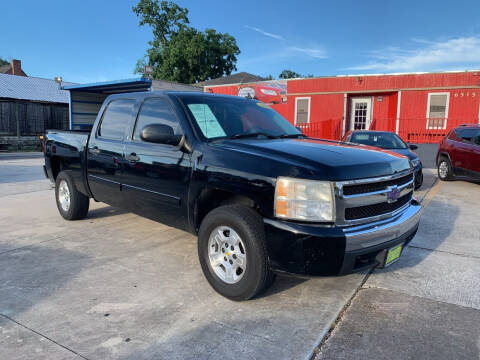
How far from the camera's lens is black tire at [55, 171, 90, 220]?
5457 millimetres

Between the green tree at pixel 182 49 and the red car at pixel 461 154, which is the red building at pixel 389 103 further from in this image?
the green tree at pixel 182 49

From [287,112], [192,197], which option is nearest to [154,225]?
[192,197]

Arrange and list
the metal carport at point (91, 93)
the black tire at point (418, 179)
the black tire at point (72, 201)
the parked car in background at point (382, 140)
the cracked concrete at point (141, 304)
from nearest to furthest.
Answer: the cracked concrete at point (141, 304), the black tire at point (72, 201), the black tire at point (418, 179), the parked car in background at point (382, 140), the metal carport at point (91, 93)

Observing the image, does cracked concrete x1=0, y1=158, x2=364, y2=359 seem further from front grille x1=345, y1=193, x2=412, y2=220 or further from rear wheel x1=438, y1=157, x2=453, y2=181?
rear wheel x1=438, y1=157, x2=453, y2=181

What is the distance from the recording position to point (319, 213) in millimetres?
2752

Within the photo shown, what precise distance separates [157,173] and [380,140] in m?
7.47

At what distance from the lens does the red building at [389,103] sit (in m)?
17.8

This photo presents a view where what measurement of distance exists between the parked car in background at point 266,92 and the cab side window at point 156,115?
18048 millimetres

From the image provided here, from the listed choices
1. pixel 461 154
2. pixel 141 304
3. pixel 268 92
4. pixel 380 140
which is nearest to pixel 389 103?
pixel 268 92

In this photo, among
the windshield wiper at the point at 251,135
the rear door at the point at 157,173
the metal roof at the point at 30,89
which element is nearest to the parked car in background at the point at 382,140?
the windshield wiper at the point at 251,135

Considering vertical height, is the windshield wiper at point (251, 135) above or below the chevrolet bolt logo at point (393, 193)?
above

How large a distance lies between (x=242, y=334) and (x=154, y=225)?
311 cm

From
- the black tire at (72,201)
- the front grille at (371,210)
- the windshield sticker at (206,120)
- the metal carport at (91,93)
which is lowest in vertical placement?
the black tire at (72,201)

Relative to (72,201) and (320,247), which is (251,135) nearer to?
(320,247)
